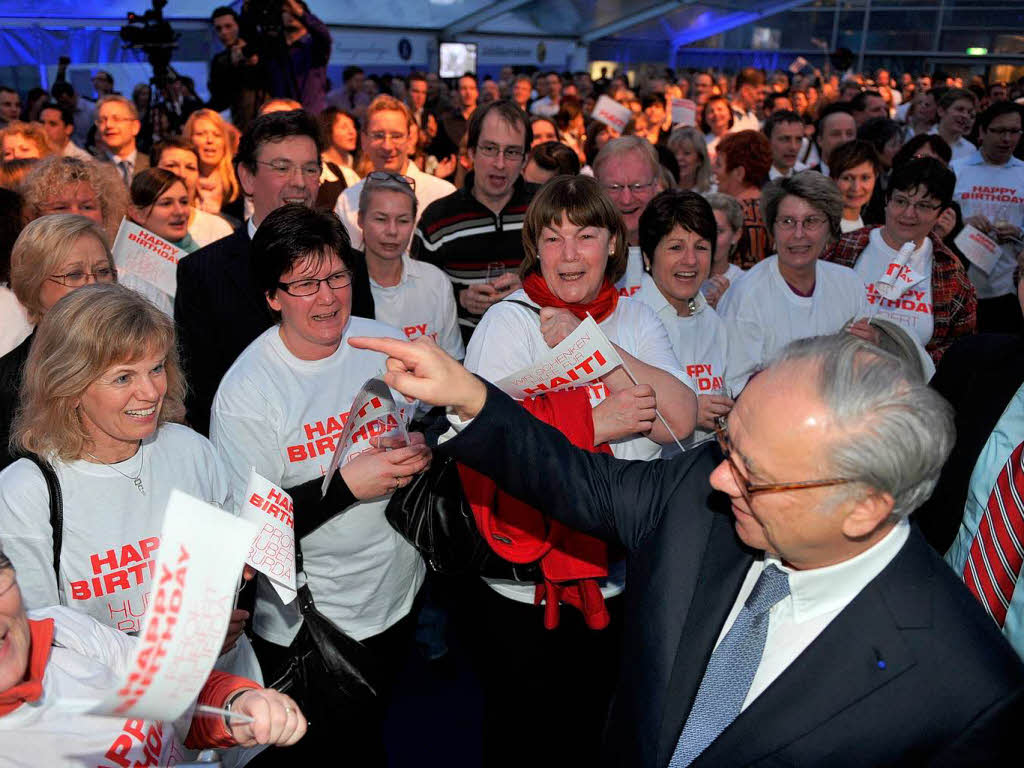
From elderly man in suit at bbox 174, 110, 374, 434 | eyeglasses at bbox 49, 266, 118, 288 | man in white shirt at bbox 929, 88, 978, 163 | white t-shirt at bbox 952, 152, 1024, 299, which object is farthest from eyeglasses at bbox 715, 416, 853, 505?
man in white shirt at bbox 929, 88, 978, 163

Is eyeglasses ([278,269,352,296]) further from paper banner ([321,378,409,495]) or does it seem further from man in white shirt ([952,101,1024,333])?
man in white shirt ([952,101,1024,333])

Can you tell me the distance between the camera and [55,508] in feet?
6.50

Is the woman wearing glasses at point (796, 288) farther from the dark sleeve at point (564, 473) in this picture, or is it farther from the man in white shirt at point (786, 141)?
the man in white shirt at point (786, 141)

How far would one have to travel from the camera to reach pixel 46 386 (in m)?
2.06

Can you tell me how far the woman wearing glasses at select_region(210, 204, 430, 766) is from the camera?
2.37m

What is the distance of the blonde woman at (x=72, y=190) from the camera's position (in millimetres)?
3629

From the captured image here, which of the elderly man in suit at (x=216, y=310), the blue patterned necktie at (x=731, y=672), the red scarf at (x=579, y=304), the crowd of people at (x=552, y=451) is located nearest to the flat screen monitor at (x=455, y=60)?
the crowd of people at (x=552, y=451)

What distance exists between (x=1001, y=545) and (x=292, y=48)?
6.32 meters

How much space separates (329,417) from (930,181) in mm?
3177

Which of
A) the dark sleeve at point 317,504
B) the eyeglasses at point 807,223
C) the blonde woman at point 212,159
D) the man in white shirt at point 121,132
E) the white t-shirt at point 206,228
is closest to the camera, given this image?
the dark sleeve at point 317,504

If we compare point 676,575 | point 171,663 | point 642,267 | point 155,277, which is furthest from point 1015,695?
point 155,277

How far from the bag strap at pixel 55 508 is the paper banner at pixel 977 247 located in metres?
4.65

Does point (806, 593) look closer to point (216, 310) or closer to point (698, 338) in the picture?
point (698, 338)

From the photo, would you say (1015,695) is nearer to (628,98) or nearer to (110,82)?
(628,98)
